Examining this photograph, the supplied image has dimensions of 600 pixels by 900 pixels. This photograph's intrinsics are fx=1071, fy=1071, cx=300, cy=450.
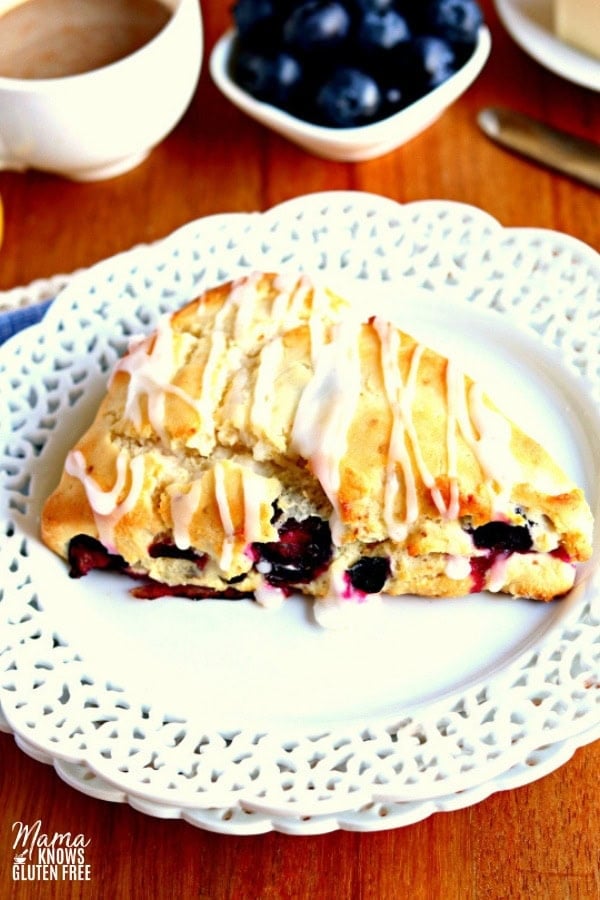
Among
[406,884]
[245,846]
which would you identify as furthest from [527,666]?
[245,846]

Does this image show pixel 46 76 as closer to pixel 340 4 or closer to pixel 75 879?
pixel 340 4

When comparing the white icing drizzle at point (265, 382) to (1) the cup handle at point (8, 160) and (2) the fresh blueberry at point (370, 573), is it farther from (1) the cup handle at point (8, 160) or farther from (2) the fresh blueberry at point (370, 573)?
(1) the cup handle at point (8, 160)

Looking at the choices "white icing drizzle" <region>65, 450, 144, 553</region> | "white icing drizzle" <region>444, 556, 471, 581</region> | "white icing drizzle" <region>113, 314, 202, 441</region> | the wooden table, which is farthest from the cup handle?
"white icing drizzle" <region>444, 556, 471, 581</region>

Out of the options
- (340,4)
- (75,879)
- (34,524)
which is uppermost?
(340,4)

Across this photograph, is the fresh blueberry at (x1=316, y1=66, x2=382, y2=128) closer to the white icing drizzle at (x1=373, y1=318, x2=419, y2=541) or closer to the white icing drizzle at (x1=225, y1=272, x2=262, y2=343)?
the white icing drizzle at (x1=225, y1=272, x2=262, y2=343)

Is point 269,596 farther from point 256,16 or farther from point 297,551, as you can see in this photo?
point 256,16
